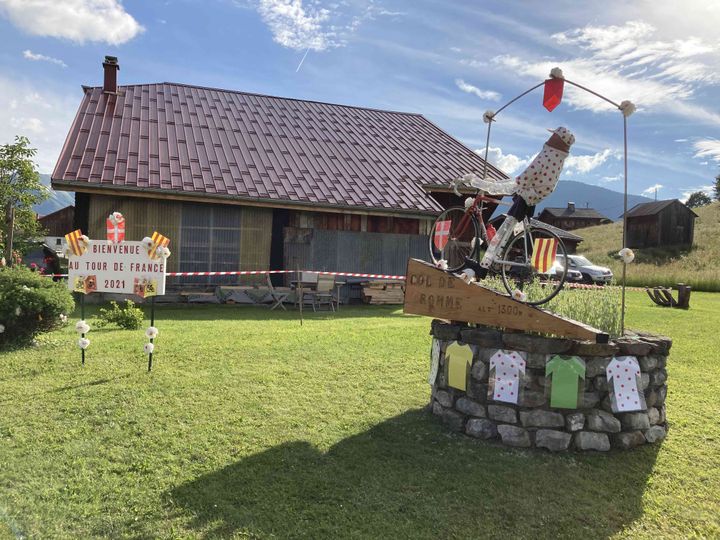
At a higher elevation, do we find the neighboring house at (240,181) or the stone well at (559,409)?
the neighboring house at (240,181)

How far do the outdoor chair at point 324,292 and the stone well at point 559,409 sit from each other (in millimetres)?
8358

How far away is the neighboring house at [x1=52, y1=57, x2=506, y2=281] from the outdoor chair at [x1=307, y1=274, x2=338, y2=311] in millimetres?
739

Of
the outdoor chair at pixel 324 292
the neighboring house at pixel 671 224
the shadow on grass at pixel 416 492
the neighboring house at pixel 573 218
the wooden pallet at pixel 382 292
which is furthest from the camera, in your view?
the neighboring house at pixel 573 218

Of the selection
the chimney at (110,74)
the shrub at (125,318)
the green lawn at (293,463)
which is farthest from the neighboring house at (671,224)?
the shrub at (125,318)

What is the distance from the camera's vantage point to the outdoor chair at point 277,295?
531 inches

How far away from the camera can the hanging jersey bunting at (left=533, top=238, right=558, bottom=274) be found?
17.2 ft

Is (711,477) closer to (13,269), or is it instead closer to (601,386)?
(601,386)

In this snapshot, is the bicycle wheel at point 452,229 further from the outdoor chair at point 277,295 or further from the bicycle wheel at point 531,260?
the outdoor chair at point 277,295

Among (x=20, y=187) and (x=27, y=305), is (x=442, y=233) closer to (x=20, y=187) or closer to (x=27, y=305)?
(x=27, y=305)

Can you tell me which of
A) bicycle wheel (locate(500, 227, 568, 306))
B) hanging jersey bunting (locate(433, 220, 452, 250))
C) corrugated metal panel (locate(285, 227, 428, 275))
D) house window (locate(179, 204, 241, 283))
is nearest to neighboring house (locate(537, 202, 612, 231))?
corrugated metal panel (locate(285, 227, 428, 275))

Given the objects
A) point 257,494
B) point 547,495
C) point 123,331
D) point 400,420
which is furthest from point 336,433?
point 123,331

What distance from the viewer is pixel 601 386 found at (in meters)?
4.81

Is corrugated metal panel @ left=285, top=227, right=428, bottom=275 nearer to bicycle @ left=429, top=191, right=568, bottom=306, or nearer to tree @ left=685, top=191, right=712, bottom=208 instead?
bicycle @ left=429, top=191, right=568, bottom=306

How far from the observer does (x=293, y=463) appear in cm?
437
